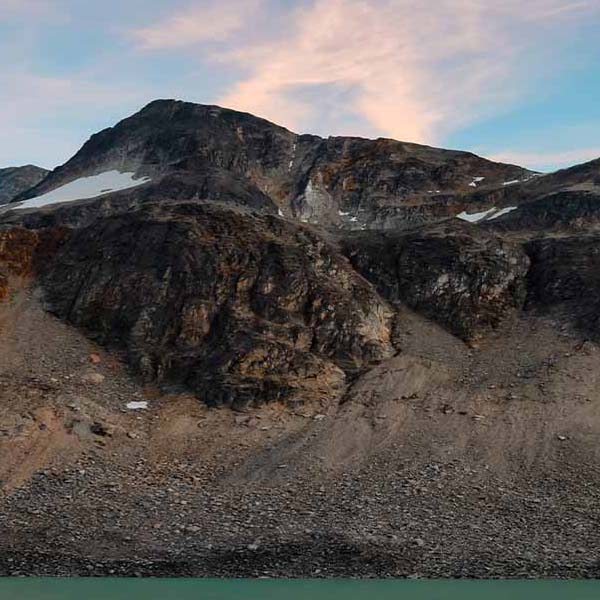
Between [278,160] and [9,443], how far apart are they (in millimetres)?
81636

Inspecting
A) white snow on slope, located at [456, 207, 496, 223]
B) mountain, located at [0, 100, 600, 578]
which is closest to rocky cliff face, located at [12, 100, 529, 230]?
white snow on slope, located at [456, 207, 496, 223]

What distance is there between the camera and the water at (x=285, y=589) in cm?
2578

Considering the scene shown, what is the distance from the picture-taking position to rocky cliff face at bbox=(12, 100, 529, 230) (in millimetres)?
98062

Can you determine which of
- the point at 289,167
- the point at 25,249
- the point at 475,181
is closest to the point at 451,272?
the point at 25,249

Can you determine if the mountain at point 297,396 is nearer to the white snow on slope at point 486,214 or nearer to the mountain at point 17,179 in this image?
the white snow on slope at point 486,214

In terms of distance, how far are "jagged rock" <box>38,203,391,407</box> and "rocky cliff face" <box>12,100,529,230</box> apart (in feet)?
106

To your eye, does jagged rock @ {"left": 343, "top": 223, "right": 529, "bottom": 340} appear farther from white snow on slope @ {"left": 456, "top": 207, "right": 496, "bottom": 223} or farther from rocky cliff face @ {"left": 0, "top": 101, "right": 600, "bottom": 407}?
white snow on slope @ {"left": 456, "top": 207, "right": 496, "bottom": 223}

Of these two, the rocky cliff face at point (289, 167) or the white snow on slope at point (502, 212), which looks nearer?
the white snow on slope at point (502, 212)

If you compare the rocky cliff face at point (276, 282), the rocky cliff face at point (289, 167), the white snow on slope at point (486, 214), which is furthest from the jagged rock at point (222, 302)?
the white snow on slope at point (486, 214)

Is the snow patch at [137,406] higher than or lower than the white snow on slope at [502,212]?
lower

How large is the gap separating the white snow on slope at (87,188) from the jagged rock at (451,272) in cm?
5099

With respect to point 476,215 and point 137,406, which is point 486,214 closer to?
point 476,215

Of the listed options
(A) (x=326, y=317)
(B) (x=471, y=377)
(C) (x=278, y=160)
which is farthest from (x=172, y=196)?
(B) (x=471, y=377)

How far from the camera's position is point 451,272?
59.8 m
